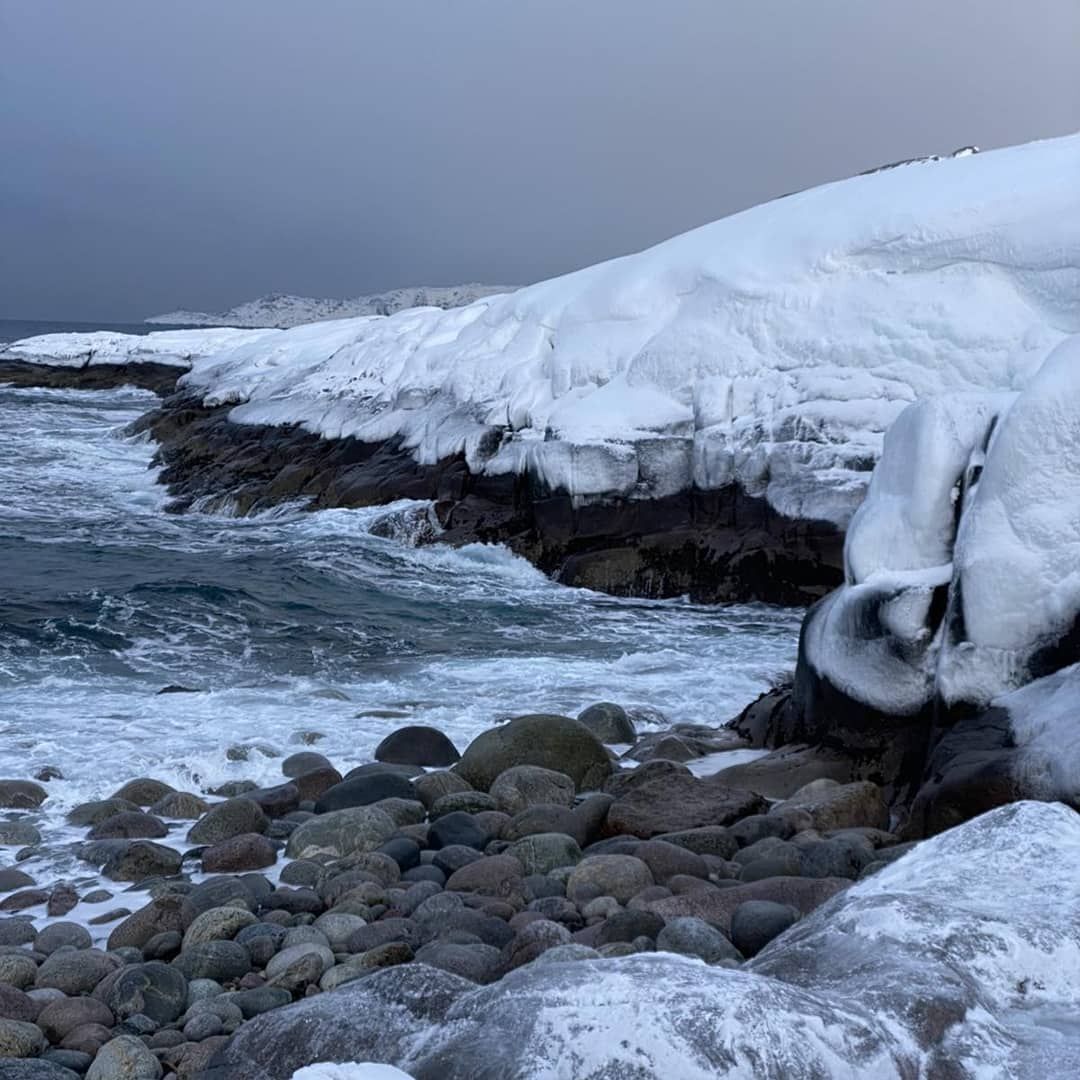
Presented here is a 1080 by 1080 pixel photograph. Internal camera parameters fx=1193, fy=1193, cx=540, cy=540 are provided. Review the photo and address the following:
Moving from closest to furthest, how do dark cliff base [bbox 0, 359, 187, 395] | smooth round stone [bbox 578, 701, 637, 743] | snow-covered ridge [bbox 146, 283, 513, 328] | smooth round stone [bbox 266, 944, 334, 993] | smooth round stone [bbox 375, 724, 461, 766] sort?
smooth round stone [bbox 266, 944, 334, 993]
smooth round stone [bbox 375, 724, 461, 766]
smooth round stone [bbox 578, 701, 637, 743]
dark cliff base [bbox 0, 359, 187, 395]
snow-covered ridge [bbox 146, 283, 513, 328]

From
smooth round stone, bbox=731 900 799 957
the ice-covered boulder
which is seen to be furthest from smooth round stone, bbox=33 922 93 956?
the ice-covered boulder

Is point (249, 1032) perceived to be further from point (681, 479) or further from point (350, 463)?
point (350, 463)

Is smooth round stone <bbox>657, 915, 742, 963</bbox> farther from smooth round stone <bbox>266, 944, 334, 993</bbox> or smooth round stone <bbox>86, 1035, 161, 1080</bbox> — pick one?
smooth round stone <bbox>86, 1035, 161, 1080</bbox>

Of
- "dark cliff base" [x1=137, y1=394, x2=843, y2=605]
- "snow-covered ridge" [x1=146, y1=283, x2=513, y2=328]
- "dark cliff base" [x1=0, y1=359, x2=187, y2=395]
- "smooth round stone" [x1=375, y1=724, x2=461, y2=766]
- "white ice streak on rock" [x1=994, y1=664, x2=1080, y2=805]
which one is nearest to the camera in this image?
"white ice streak on rock" [x1=994, y1=664, x2=1080, y2=805]

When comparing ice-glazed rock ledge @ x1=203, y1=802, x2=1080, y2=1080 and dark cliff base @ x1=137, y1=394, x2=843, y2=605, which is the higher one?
dark cliff base @ x1=137, y1=394, x2=843, y2=605

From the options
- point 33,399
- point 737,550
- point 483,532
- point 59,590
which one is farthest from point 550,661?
point 33,399

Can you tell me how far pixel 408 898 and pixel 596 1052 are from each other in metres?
2.94

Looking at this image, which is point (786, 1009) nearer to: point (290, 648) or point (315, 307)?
point (290, 648)

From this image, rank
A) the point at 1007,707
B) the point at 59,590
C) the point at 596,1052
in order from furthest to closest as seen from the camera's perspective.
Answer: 1. the point at 59,590
2. the point at 1007,707
3. the point at 596,1052

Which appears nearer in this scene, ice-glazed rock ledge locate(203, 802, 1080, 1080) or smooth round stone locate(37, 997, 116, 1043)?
ice-glazed rock ledge locate(203, 802, 1080, 1080)

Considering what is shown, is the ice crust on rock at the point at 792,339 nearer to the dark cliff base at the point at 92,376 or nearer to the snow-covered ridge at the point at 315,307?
the dark cliff base at the point at 92,376

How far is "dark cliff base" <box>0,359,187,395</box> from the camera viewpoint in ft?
166

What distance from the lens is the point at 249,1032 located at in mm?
3453

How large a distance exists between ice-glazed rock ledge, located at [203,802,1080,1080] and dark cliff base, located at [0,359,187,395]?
1942 inches
